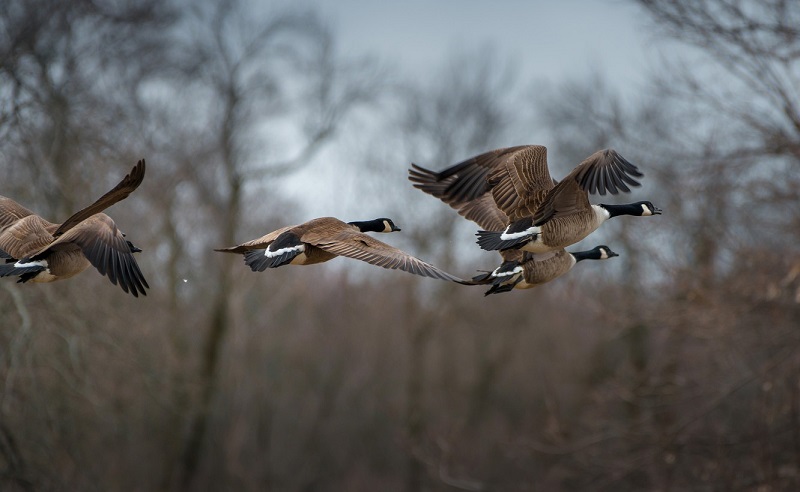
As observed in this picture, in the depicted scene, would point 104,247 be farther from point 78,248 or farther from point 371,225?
point 371,225

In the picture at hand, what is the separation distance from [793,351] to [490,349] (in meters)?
20.2

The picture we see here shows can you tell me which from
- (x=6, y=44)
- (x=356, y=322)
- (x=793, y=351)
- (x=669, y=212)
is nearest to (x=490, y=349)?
(x=356, y=322)

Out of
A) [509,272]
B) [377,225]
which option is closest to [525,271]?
[509,272]

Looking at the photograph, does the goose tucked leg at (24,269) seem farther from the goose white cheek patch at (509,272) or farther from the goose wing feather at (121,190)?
the goose white cheek patch at (509,272)

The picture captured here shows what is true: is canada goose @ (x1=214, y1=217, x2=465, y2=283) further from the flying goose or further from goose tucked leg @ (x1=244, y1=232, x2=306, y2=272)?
the flying goose

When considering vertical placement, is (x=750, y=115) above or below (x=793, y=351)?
above

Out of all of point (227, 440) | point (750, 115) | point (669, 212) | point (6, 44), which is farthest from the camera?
point (227, 440)

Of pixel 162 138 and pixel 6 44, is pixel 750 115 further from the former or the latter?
pixel 162 138

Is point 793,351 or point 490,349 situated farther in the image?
point 490,349

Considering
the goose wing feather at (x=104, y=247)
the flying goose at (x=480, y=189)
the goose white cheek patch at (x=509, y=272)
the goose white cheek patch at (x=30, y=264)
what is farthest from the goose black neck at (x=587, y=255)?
the goose white cheek patch at (x=30, y=264)

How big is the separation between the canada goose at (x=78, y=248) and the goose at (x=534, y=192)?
6.99ft

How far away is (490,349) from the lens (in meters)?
32.1

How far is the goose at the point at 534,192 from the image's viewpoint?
20.6ft

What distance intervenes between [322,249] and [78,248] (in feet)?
5.02
